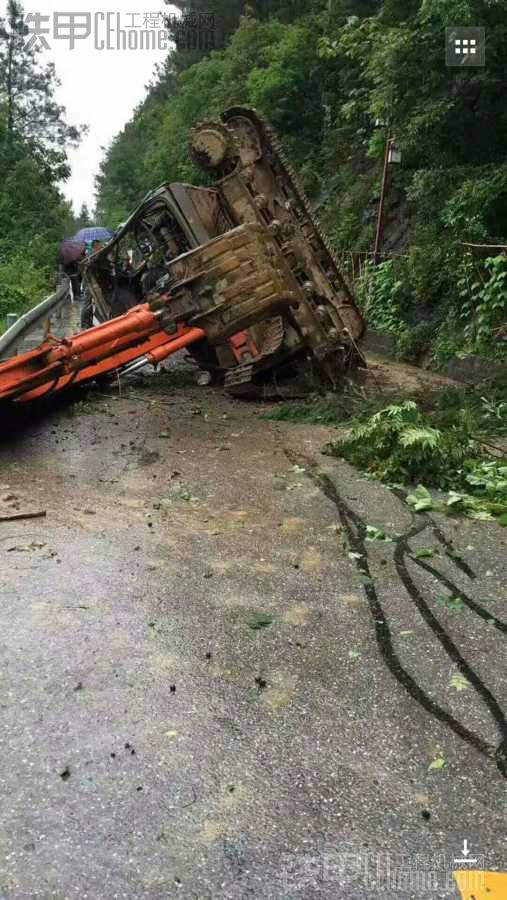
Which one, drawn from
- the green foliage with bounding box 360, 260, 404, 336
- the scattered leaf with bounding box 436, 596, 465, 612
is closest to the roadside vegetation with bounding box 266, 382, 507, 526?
the scattered leaf with bounding box 436, 596, 465, 612

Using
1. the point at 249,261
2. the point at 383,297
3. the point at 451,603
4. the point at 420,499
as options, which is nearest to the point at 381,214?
the point at 383,297

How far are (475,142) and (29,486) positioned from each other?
975 cm

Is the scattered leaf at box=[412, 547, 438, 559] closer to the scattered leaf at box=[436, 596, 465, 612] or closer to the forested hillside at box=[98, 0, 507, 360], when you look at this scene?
the scattered leaf at box=[436, 596, 465, 612]

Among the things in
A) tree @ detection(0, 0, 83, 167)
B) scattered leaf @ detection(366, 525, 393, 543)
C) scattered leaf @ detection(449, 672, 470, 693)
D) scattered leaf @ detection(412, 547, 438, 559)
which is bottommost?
scattered leaf @ detection(449, 672, 470, 693)

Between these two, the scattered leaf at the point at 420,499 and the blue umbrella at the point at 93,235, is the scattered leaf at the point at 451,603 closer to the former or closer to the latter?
the scattered leaf at the point at 420,499

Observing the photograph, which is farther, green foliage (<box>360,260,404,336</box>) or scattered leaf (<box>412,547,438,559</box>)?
green foliage (<box>360,260,404,336</box>)

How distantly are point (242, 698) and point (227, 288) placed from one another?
5.71m

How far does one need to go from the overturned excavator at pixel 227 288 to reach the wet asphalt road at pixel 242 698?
8.04ft

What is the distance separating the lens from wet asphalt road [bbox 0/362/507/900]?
2.17m

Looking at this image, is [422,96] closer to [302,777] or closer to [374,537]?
[374,537]

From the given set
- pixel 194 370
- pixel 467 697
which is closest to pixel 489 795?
pixel 467 697

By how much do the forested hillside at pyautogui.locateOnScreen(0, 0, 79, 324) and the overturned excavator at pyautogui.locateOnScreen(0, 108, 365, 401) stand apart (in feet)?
16.5

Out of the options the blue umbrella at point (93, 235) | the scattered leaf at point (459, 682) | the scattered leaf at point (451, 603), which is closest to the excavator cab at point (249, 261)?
the scattered leaf at point (451, 603)

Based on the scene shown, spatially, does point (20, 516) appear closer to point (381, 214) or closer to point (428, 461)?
point (428, 461)
